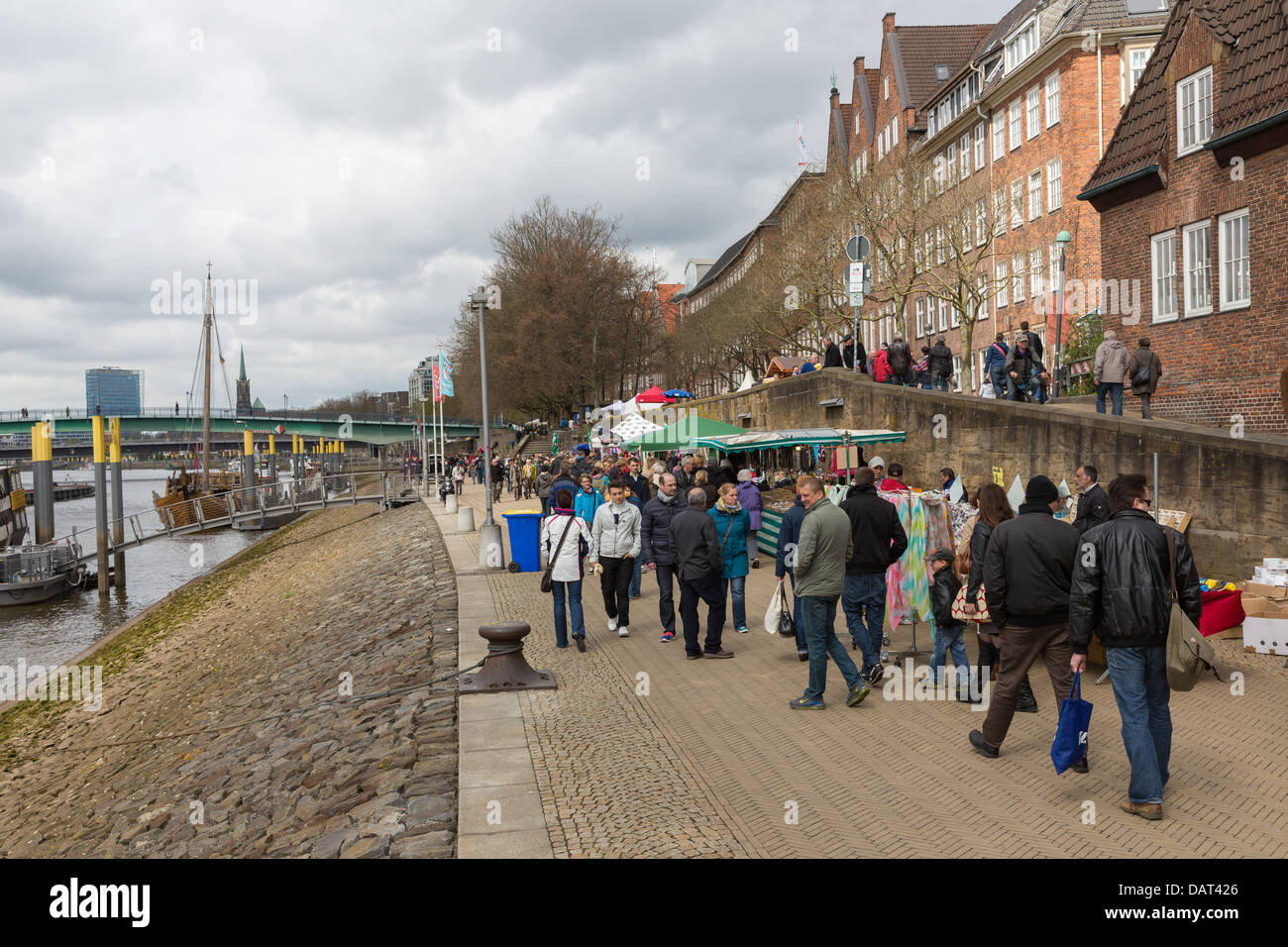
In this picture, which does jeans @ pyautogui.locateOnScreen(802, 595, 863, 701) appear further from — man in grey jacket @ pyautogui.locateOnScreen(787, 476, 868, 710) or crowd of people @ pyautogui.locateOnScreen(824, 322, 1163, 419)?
crowd of people @ pyautogui.locateOnScreen(824, 322, 1163, 419)

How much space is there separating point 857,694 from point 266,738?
678cm

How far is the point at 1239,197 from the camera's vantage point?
16.8m

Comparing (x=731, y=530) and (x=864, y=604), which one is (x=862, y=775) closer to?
(x=864, y=604)

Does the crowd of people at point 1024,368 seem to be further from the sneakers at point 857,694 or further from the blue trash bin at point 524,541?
the sneakers at point 857,694

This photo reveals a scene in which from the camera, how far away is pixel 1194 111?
1816cm

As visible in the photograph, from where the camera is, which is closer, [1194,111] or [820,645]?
[820,645]

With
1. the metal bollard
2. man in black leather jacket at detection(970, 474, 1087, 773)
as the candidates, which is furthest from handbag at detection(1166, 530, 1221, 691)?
the metal bollard

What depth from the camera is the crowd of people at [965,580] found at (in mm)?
5891

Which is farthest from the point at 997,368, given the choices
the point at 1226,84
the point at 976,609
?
the point at 976,609

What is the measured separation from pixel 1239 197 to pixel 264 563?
29521 mm

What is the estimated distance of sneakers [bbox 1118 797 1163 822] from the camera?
5824mm
